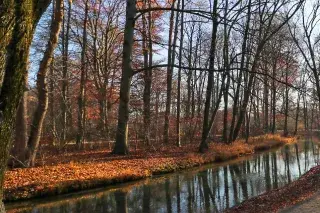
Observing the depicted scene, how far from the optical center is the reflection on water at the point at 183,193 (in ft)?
36.8

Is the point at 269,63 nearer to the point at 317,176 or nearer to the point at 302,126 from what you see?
the point at 317,176

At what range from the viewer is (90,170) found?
1520cm

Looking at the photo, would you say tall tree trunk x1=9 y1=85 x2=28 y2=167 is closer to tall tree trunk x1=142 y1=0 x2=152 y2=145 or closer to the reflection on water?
the reflection on water

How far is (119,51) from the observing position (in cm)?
3422

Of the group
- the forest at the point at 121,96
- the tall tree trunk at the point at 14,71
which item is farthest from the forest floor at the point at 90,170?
the tall tree trunk at the point at 14,71

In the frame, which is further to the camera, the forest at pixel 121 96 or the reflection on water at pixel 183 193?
the reflection on water at pixel 183 193

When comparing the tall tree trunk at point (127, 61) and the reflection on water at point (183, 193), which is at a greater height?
the tall tree trunk at point (127, 61)

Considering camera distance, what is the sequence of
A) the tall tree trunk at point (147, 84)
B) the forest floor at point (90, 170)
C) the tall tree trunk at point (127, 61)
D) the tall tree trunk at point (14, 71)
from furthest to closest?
the tall tree trunk at point (147, 84), the tall tree trunk at point (127, 61), the forest floor at point (90, 170), the tall tree trunk at point (14, 71)

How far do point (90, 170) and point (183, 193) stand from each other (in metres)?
4.28

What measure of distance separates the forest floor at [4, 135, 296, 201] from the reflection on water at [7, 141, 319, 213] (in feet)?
1.86

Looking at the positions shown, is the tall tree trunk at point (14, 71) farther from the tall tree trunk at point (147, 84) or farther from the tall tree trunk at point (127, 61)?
the tall tree trunk at point (147, 84)

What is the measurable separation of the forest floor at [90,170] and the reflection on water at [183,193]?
1.86 ft

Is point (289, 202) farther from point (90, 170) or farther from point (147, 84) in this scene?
point (147, 84)

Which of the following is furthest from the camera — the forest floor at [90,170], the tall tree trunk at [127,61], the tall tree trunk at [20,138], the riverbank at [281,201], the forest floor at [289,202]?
the tall tree trunk at [127,61]
